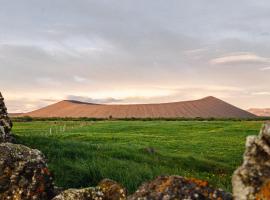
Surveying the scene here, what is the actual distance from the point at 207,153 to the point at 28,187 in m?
32.7

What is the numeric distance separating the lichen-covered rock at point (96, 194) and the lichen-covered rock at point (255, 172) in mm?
A: 3008

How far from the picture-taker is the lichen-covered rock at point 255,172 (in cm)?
602

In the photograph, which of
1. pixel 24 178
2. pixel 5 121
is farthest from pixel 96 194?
pixel 5 121

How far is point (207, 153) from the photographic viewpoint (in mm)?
40844

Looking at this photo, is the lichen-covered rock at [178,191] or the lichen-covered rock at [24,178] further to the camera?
the lichen-covered rock at [24,178]

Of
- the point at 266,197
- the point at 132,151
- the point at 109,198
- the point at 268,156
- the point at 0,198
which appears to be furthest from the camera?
the point at 132,151

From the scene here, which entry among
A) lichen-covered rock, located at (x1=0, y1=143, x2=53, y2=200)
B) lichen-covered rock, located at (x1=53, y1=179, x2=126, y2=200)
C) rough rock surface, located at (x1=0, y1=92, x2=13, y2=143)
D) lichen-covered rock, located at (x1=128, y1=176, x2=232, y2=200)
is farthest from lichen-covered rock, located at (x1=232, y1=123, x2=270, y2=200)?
rough rock surface, located at (x1=0, y1=92, x2=13, y2=143)

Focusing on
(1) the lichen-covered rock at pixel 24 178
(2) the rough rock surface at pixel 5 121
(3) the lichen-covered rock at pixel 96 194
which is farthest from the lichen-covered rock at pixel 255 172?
(2) the rough rock surface at pixel 5 121

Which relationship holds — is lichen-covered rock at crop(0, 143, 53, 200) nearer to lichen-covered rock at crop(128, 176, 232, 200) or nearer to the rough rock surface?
lichen-covered rock at crop(128, 176, 232, 200)

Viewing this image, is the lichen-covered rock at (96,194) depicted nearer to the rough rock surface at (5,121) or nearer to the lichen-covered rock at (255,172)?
the lichen-covered rock at (255,172)

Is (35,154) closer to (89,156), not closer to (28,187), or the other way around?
(28,187)

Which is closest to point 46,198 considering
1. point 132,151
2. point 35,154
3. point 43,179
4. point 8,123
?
point 43,179

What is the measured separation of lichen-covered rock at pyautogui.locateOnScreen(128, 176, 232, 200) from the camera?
6.66m

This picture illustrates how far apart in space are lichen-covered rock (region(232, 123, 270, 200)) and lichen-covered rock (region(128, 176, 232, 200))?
552mm
